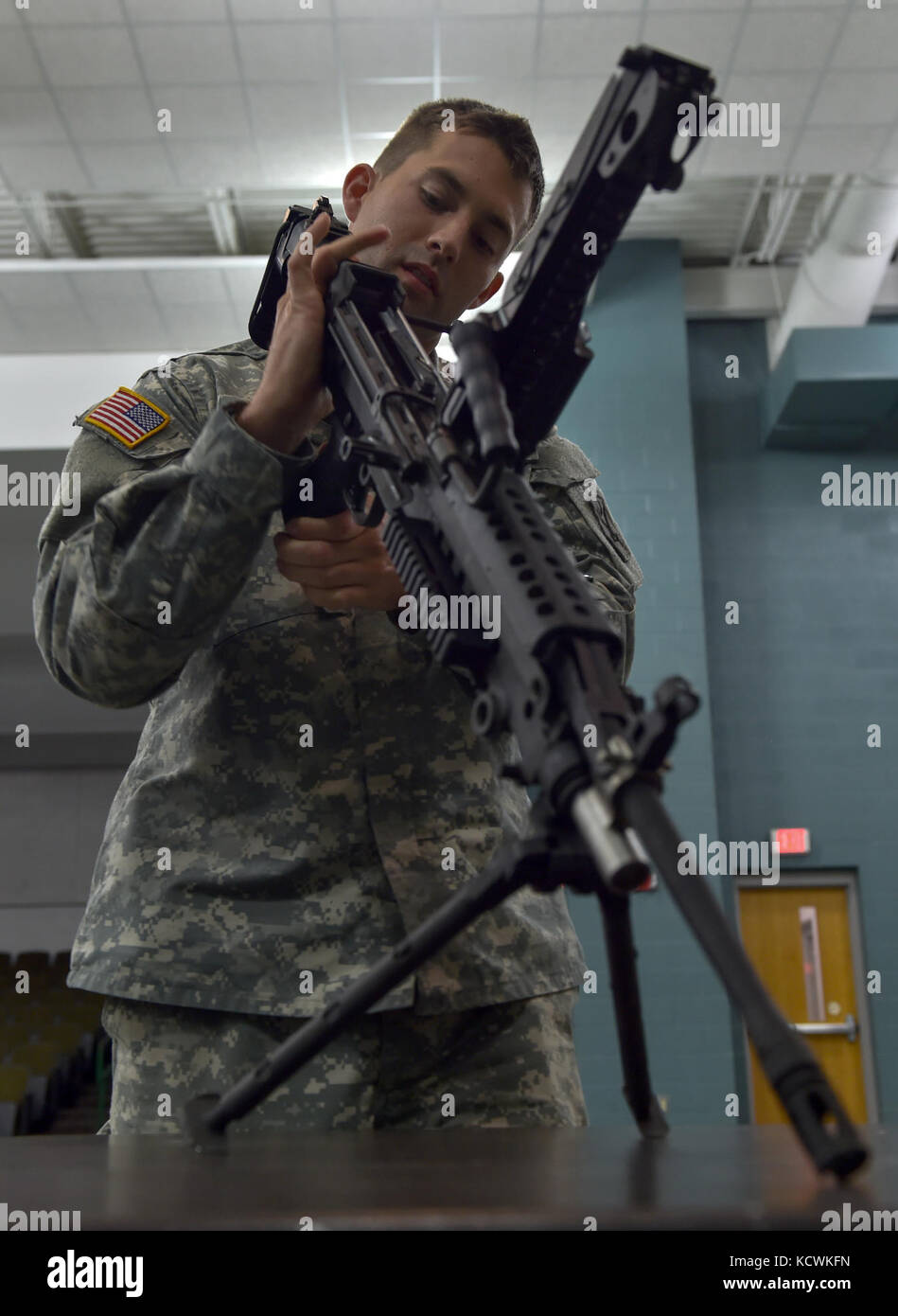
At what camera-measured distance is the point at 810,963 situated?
182 inches

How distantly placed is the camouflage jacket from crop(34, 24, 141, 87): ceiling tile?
2.77 metres

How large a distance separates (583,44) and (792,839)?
3.00 metres

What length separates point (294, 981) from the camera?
2.54ft

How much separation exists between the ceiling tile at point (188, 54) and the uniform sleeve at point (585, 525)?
2.76 meters

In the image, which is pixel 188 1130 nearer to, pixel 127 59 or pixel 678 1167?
pixel 678 1167

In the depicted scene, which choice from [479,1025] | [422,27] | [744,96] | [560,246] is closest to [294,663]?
[479,1025]

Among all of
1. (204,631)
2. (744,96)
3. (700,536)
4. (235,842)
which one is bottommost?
(235,842)

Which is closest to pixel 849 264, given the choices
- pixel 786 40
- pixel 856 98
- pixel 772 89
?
pixel 856 98

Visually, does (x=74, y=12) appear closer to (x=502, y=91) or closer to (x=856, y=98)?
(x=502, y=91)

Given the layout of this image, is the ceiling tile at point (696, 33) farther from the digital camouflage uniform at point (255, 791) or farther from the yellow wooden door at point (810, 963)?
the yellow wooden door at point (810, 963)

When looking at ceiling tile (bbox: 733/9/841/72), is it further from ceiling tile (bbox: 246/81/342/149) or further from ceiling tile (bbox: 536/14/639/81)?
ceiling tile (bbox: 246/81/342/149)

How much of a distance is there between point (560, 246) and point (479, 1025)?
A: 0.51 metres

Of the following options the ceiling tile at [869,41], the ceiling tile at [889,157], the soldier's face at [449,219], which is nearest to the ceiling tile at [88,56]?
the ceiling tile at [869,41]
